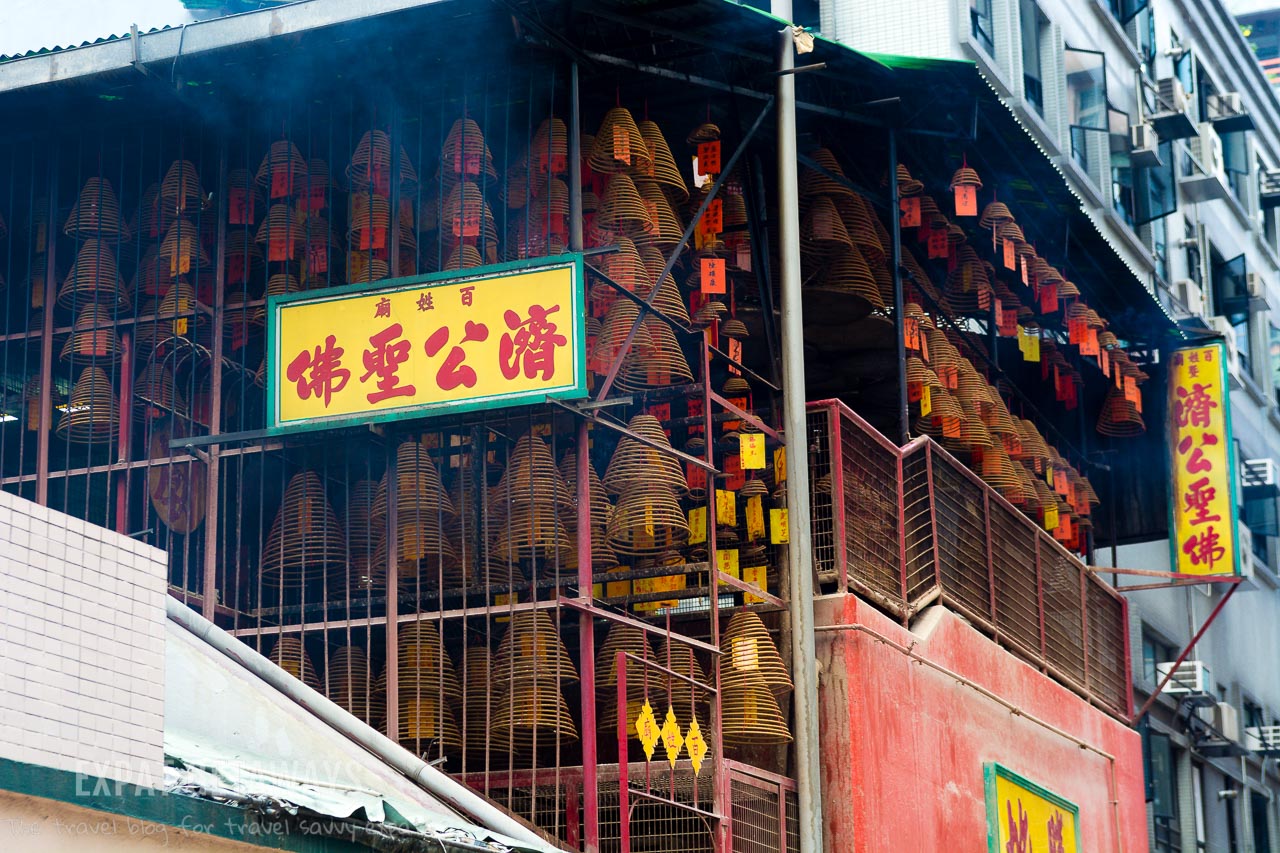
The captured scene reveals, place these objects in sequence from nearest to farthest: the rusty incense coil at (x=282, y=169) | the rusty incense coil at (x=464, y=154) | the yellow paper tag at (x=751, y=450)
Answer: the rusty incense coil at (x=464, y=154)
the yellow paper tag at (x=751, y=450)
the rusty incense coil at (x=282, y=169)

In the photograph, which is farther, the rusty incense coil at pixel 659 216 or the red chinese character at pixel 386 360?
the rusty incense coil at pixel 659 216

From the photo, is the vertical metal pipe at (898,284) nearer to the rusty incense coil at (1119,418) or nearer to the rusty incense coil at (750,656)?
the rusty incense coil at (750,656)

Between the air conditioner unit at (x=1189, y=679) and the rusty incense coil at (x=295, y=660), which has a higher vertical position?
the air conditioner unit at (x=1189, y=679)

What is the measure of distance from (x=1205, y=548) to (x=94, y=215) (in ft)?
39.1

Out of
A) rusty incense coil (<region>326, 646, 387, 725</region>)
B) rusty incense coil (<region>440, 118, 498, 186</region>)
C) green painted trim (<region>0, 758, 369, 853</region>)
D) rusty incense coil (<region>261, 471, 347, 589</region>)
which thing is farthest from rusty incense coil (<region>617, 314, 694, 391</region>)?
green painted trim (<region>0, 758, 369, 853</region>)

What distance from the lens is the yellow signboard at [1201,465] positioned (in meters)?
20.8

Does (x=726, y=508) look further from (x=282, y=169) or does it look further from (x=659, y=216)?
(x=282, y=169)

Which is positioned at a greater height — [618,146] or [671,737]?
[618,146]

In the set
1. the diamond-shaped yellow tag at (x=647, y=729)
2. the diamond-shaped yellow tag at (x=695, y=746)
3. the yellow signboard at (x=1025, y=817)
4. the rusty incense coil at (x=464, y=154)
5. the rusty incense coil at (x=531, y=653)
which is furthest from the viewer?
the yellow signboard at (x=1025, y=817)

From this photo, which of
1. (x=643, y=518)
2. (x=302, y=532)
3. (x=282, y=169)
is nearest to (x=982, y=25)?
(x=282, y=169)

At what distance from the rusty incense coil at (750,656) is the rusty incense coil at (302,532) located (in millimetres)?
2775

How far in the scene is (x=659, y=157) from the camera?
14539mm

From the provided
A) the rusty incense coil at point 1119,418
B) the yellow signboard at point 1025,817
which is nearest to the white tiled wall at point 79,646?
the yellow signboard at point 1025,817

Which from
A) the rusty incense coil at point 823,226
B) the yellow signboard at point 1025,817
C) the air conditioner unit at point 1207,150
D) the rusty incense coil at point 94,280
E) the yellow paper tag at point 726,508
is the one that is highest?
the air conditioner unit at point 1207,150
